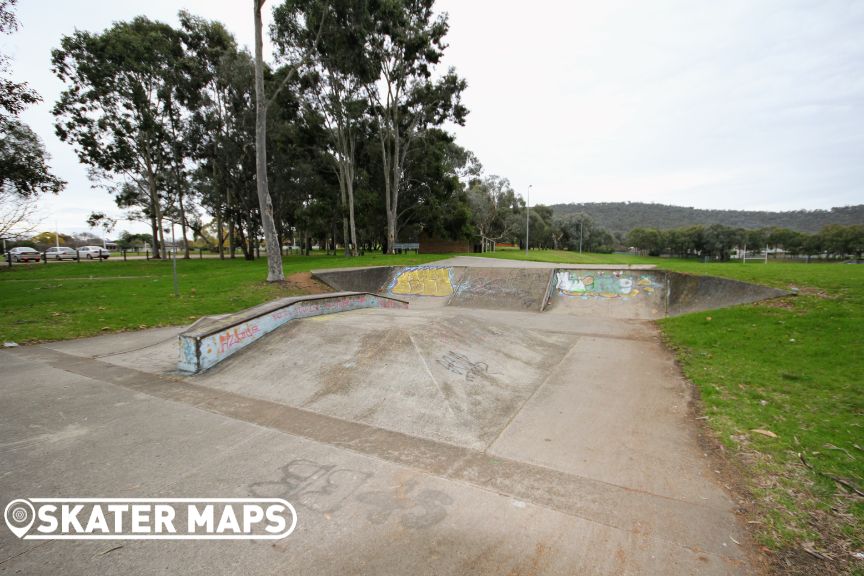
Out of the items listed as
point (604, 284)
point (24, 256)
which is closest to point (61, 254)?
point (24, 256)

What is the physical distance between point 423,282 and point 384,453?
1526 centimetres

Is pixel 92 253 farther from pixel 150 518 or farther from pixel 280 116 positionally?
pixel 150 518

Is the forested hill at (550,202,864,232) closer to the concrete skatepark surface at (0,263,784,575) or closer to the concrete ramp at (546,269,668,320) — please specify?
the concrete ramp at (546,269,668,320)

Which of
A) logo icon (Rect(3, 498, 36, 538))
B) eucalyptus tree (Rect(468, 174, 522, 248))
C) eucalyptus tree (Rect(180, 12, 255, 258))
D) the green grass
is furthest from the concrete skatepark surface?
eucalyptus tree (Rect(468, 174, 522, 248))

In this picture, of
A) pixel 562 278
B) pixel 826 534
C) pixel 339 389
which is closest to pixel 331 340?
pixel 339 389

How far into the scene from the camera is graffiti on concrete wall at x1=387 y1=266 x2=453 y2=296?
61.0 feet

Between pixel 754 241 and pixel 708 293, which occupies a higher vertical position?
pixel 754 241

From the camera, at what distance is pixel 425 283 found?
19109 mm

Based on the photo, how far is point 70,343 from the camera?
856 centimetres

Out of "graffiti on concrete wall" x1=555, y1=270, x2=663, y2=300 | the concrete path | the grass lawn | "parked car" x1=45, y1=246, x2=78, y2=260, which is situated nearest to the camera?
the concrete path

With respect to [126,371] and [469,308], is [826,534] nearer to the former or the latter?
[126,371]

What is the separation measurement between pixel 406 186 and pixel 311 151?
967 cm

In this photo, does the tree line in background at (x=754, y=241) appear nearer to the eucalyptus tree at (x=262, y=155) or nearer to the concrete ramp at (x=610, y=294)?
the concrete ramp at (x=610, y=294)

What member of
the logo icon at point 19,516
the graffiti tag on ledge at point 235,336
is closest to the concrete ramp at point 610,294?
the graffiti tag on ledge at point 235,336
